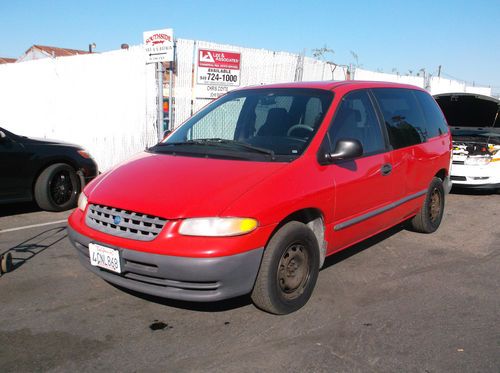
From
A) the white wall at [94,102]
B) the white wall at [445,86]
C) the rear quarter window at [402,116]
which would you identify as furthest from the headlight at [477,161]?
the white wall at [445,86]

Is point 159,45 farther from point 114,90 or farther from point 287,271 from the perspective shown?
point 287,271

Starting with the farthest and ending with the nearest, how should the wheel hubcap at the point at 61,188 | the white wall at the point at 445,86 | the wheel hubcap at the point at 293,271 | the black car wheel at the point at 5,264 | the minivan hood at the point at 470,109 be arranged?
1. the white wall at the point at 445,86
2. the minivan hood at the point at 470,109
3. the wheel hubcap at the point at 61,188
4. the black car wheel at the point at 5,264
5. the wheel hubcap at the point at 293,271

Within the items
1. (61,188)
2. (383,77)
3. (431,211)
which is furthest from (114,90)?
(383,77)

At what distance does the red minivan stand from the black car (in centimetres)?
305

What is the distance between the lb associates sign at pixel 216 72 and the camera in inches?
364

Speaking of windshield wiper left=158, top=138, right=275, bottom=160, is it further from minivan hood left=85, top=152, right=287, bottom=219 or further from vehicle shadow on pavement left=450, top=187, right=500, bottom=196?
vehicle shadow on pavement left=450, top=187, right=500, bottom=196

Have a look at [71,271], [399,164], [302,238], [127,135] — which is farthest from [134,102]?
[302,238]

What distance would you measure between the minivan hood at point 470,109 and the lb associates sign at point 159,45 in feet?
16.8

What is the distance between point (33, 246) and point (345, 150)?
11.6 feet

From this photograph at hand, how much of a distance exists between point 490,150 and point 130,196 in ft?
22.3

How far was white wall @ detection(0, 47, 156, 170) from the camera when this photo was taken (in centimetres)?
949

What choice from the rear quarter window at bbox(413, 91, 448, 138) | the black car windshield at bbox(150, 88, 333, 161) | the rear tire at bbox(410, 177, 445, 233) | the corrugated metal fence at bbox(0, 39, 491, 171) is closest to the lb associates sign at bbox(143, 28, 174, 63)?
the corrugated metal fence at bbox(0, 39, 491, 171)

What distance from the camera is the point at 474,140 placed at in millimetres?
8289

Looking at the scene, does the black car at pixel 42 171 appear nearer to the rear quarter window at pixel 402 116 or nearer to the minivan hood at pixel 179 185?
the minivan hood at pixel 179 185
